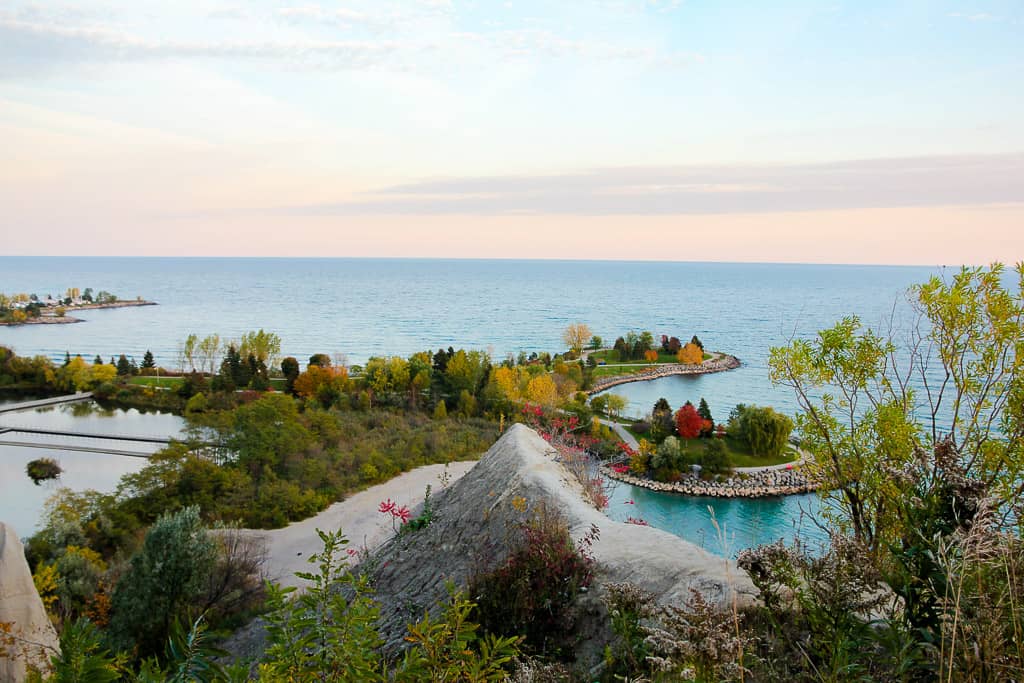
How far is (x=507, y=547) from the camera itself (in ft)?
22.5

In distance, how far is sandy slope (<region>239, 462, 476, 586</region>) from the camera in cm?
1452

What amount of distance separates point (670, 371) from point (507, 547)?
57512 millimetres

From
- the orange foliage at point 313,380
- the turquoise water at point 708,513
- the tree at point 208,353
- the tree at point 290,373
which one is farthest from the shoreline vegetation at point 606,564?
the tree at point 208,353

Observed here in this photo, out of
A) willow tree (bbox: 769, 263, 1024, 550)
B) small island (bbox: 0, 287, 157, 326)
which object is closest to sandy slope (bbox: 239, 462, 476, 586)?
willow tree (bbox: 769, 263, 1024, 550)

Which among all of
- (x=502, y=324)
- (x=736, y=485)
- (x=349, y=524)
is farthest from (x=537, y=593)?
(x=502, y=324)

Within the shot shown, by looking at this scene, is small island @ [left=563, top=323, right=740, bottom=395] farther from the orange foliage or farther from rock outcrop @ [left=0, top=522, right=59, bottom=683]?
rock outcrop @ [left=0, top=522, right=59, bottom=683]

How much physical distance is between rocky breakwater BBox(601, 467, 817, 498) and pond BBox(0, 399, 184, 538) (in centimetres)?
2192

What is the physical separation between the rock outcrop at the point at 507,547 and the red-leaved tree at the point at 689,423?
24.7 meters

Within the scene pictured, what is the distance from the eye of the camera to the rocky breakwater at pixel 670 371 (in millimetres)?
55059

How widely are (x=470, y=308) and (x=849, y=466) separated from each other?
132m

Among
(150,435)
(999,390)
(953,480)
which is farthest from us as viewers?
(150,435)

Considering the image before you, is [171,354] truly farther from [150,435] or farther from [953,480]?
[953,480]

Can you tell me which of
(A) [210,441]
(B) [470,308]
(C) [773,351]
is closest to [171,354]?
(A) [210,441]

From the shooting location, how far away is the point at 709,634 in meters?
2.54
